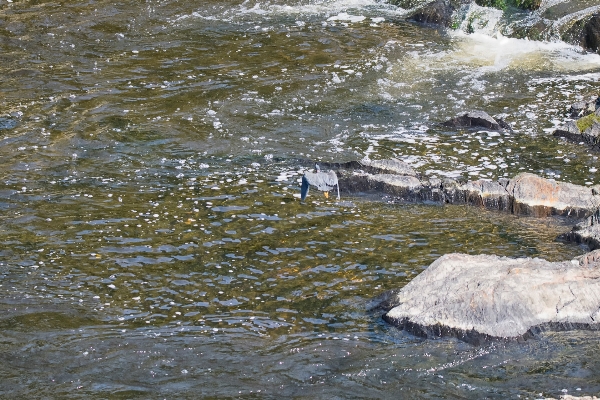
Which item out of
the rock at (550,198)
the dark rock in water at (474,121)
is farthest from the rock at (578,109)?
the rock at (550,198)

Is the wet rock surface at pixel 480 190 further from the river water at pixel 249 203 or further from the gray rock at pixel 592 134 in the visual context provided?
the gray rock at pixel 592 134

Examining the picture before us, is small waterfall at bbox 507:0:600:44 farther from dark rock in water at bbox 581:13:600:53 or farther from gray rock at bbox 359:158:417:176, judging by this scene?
gray rock at bbox 359:158:417:176

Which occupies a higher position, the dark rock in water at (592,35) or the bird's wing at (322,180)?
the dark rock in water at (592,35)

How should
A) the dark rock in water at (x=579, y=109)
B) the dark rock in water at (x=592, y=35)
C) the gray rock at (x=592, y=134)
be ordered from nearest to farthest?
the gray rock at (x=592, y=134)
the dark rock in water at (x=579, y=109)
the dark rock in water at (x=592, y=35)

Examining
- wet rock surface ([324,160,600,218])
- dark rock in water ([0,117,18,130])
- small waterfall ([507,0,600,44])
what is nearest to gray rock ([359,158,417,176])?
wet rock surface ([324,160,600,218])

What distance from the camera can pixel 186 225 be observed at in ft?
28.2

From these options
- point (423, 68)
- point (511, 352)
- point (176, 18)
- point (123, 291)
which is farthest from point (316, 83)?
point (511, 352)

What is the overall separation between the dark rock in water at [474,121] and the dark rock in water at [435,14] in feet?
20.6

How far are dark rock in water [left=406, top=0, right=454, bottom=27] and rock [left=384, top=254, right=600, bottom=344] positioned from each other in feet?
38.5

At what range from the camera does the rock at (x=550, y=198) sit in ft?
28.7

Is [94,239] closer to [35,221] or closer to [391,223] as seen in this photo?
[35,221]

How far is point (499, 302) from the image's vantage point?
20.0ft

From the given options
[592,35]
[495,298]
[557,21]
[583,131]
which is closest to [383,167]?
[583,131]

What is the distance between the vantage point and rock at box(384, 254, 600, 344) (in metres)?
6.09
